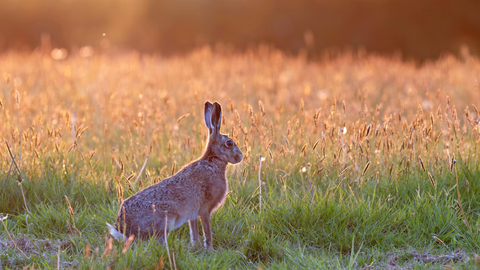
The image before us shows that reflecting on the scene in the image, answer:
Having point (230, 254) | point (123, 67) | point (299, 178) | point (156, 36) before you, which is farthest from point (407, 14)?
point (230, 254)

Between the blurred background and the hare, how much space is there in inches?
774

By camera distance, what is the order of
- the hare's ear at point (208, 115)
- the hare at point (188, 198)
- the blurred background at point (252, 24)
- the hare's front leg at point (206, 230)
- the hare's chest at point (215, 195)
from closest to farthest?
the hare at point (188, 198) < the hare's front leg at point (206, 230) < the hare's chest at point (215, 195) < the hare's ear at point (208, 115) < the blurred background at point (252, 24)

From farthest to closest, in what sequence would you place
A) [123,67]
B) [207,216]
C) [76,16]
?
[76,16]
[123,67]
[207,216]

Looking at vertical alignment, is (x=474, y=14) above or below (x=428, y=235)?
above

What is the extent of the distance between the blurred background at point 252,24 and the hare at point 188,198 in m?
19.6

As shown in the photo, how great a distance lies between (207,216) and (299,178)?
1515mm

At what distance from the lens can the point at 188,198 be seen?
377 cm

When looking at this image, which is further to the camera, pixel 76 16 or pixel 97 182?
pixel 76 16

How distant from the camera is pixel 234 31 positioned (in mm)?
27234

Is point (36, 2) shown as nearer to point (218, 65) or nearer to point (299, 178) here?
point (218, 65)

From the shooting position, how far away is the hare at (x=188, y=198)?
3.55 metres

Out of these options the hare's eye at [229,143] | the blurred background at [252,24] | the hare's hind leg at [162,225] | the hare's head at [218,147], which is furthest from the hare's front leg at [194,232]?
the blurred background at [252,24]

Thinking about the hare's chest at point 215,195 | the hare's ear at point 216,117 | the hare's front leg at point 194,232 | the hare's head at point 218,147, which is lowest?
the hare's front leg at point 194,232

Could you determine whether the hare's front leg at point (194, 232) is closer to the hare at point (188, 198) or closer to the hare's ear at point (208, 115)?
the hare at point (188, 198)
